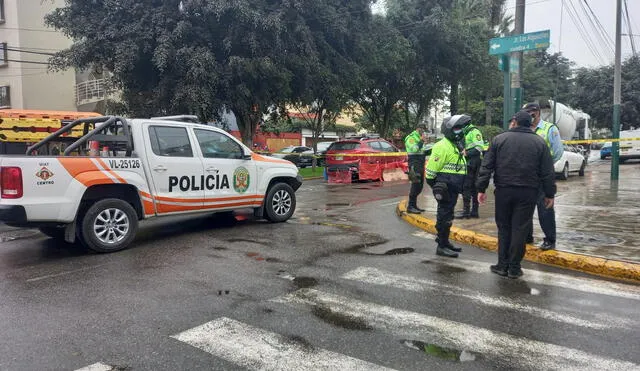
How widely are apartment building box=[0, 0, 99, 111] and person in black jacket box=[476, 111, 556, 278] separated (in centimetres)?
2945

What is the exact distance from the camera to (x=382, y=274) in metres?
5.59

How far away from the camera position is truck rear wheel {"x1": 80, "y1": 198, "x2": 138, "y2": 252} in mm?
6422

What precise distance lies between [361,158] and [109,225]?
11.8 metres

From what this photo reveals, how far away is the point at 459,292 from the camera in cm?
495

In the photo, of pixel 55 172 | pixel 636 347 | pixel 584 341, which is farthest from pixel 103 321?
pixel 636 347

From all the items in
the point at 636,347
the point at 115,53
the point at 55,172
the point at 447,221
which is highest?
the point at 115,53

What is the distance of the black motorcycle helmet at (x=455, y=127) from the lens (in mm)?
6453

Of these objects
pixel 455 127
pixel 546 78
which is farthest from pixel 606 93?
pixel 455 127

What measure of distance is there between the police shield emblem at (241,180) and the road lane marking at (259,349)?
4283 mm

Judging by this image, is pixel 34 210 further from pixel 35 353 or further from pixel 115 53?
pixel 115 53

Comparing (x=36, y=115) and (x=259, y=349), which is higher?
(x=36, y=115)

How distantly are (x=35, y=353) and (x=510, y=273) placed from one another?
4482 millimetres

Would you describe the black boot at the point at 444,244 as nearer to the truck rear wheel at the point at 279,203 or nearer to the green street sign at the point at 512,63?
the truck rear wheel at the point at 279,203

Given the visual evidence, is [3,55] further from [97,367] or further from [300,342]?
[300,342]
